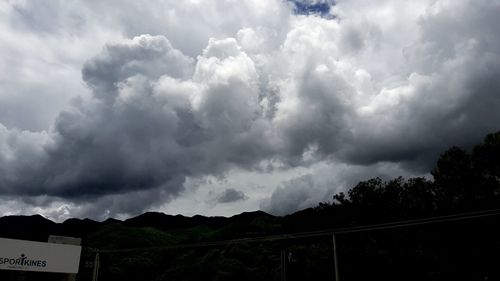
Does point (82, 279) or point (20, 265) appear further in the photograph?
point (82, 279)

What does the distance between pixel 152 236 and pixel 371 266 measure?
272 feet

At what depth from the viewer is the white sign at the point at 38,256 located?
76.1ft

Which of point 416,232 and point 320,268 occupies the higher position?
point 416,232

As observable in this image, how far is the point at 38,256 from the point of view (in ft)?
79.3

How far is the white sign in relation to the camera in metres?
23.2

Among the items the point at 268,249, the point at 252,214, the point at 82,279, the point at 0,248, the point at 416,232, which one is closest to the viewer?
the point at 0,248

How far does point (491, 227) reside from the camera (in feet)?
107

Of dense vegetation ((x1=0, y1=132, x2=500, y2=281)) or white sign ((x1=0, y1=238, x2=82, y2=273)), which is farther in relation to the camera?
dense vegetation ((x1=0, y1=132, x2=500, y2=281))

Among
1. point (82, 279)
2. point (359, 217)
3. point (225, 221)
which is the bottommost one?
point (82, 279)

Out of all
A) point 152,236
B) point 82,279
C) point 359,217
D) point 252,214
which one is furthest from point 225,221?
point 359,217

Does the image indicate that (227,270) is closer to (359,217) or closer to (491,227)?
(359,217)

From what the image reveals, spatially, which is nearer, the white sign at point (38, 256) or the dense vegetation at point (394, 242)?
the white sign at point (38, 256)

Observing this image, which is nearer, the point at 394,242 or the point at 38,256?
the point at 38,256

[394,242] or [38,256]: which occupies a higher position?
[394,242]
